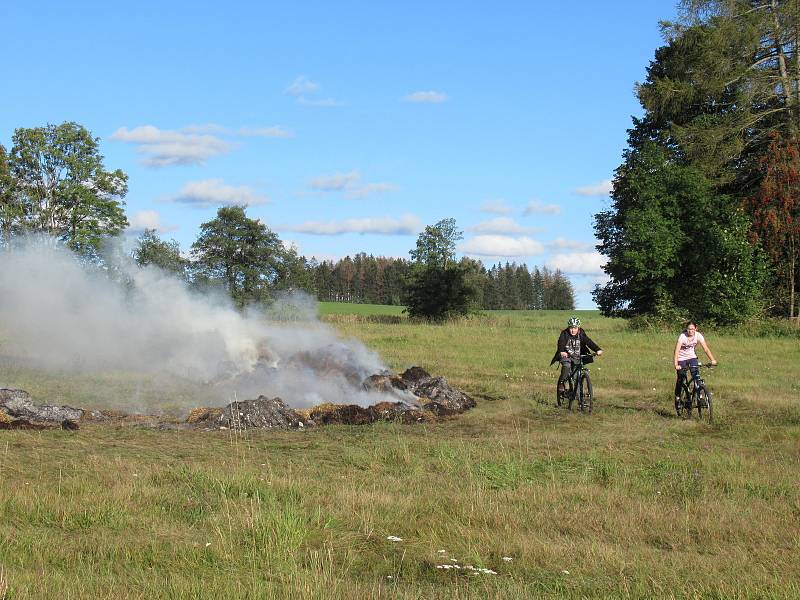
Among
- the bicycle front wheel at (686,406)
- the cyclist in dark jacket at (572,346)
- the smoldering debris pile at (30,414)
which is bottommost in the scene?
the smoldering debris pile at (30,414)

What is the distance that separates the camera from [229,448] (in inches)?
526

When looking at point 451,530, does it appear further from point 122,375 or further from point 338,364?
point 122,375

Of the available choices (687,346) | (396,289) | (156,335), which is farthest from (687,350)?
(396,289)

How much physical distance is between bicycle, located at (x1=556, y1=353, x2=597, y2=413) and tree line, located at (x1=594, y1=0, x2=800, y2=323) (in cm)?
2501

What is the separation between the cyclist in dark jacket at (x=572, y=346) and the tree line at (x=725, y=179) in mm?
24364

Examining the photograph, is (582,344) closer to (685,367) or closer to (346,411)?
(685,367)

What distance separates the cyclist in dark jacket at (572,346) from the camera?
1927 centimetres

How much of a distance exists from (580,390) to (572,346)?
53.8 inches

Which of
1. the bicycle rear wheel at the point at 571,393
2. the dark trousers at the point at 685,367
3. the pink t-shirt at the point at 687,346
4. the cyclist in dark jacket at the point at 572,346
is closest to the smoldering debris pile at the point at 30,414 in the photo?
the bicycle rear wheel at the point at 571,393

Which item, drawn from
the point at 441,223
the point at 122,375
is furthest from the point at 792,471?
the point at 441,223

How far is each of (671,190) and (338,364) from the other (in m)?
28.7

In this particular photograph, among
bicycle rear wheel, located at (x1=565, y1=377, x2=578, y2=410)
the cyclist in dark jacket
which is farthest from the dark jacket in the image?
bicycle rear wheel, located at (x1=565, y1=377, x2=578, y2=410)

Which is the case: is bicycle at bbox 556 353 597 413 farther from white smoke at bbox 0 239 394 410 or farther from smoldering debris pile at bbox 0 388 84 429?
smoldering debris pile at bbox 0 388 84 429

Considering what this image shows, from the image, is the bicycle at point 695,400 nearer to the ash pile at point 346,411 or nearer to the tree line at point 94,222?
the ash pile at point 346,411
